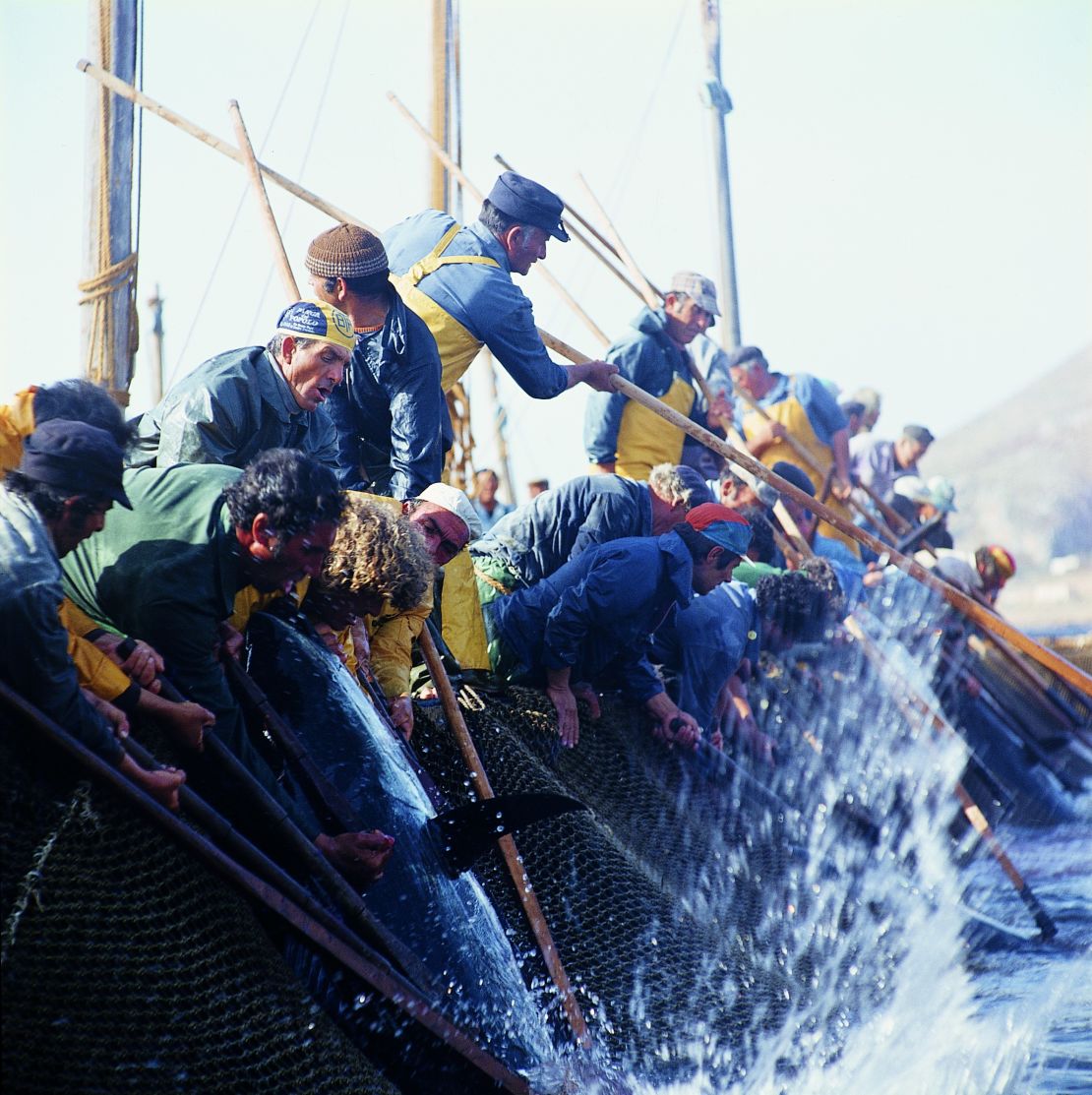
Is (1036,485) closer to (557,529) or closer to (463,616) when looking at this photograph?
(557,529)

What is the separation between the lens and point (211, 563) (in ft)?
13.9

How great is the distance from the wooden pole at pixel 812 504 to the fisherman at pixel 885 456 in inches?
149

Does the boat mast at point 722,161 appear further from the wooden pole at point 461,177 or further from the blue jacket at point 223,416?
the blue jacket at point 223,416

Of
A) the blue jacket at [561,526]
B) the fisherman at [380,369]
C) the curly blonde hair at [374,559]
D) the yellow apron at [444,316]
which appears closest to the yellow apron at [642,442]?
the blue jacket at [561,526]

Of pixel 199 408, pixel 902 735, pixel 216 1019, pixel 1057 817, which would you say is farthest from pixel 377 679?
pixel 1057 817

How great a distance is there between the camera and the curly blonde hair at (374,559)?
4.88 metres

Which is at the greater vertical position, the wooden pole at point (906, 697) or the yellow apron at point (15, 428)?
the yellow apron at point (15, 428)

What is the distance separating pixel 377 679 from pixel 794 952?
8.00 feet

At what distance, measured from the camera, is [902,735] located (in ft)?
34.9

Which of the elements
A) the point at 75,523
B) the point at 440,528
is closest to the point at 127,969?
the point at 75,523

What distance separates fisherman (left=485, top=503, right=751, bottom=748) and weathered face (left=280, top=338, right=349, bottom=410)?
5.78ft

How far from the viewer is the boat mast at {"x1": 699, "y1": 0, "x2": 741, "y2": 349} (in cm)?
1516

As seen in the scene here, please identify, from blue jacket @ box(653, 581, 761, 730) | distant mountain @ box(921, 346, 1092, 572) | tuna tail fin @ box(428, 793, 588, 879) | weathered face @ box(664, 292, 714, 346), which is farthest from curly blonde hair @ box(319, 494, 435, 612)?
distant mountain @ box(921, 346, 1092, 572)

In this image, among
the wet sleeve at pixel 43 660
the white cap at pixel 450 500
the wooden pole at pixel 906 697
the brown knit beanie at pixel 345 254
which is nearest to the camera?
the wet sleeve at pixel 43 660
